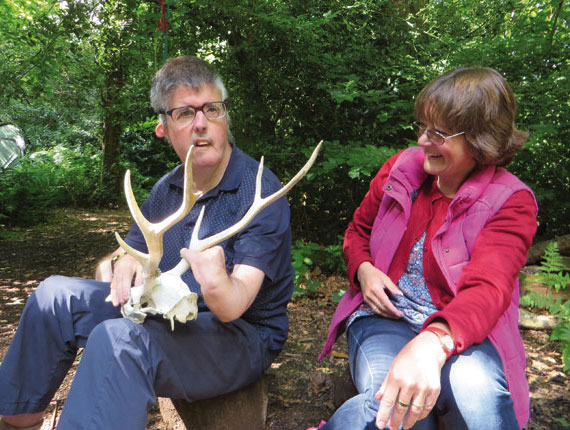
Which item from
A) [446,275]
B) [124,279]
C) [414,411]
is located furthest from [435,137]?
[124,279]

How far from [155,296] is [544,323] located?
2929 millimetres

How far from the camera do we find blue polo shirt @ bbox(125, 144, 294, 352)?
1.66 m

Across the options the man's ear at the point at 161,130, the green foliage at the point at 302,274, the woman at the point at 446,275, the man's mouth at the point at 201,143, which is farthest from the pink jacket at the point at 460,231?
the green foliage at the point at 302,274

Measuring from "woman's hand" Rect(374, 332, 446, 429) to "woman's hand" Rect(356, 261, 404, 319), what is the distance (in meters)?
0.40

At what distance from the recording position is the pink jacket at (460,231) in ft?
4.87

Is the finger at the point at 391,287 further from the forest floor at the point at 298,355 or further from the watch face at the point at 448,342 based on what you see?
the forest floor at the point at 298,355

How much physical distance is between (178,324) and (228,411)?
0.53m

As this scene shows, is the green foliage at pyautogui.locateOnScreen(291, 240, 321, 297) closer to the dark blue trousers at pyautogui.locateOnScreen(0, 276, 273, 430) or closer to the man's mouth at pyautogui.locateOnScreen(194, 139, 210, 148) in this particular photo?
the dark blue trousers at pyautogui.locateOnScreen(0, 276, 273, 430)

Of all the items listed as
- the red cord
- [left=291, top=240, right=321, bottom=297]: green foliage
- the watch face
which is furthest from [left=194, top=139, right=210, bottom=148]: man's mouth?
[left=291, top=240, right=321, bottom=297]: green foliage

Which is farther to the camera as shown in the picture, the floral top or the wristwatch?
the floral top

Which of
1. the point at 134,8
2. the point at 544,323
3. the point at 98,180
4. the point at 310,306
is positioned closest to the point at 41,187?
the point at 98,180

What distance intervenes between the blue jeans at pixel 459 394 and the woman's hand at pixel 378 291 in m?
0.13

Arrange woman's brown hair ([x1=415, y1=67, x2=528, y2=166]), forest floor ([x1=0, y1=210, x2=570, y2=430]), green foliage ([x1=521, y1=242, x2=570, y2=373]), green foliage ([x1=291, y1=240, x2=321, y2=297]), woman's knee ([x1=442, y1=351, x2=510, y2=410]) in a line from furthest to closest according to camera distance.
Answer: green foliage ([x1=291, y1=240, x2=321, y2=297]) < green foliage ([x1=521, y1=242, x2=570, y2=373]) < forest floor ([x1=0, y1=210, x2=570, y2=430]) < woman's brown hair ([x1=415, y1=67, x2=528, y2=166]) < woman's knee ([x1=442, y1=351, x2=510, y2=410])

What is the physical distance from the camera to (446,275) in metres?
1.56
